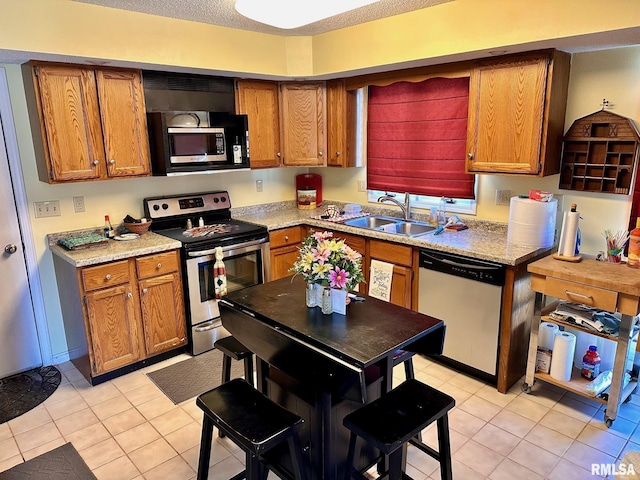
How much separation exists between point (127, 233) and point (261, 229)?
41.6 inches

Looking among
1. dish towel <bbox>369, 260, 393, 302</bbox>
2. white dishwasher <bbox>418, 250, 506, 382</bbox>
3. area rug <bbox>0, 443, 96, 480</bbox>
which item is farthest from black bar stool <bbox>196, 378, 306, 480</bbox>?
dish towel <bbox>369, 260, 393, 302</bbox>

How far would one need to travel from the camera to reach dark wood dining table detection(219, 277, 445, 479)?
5.84ft

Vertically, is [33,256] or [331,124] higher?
[331,124]

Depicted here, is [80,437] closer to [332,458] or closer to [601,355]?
[332,458]

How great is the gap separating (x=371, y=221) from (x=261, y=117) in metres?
1.36

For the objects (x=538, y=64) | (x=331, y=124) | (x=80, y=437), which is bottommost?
(x=80, y=437)

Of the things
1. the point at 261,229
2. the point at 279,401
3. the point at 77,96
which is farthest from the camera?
the point at 261,229

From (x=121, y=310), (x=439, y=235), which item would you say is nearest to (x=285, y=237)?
(x=439, y=235)

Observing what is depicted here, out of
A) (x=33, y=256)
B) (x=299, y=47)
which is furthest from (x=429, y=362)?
(x=33, y=256)

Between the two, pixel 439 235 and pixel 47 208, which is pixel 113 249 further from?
pixel 439 235

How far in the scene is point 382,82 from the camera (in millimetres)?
3709

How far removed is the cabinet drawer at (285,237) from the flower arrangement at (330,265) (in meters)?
1.87

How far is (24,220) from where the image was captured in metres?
3.18

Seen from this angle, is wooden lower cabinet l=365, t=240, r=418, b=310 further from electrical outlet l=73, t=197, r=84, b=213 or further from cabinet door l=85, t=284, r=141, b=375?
electrical outlet l=73, t=197, r=84, b=213
